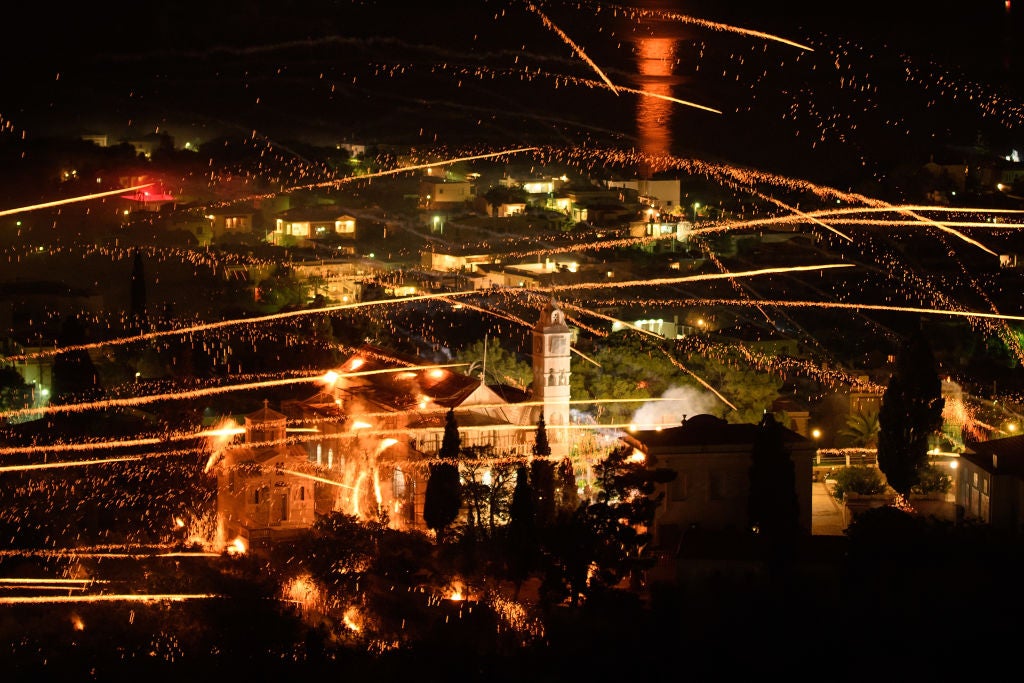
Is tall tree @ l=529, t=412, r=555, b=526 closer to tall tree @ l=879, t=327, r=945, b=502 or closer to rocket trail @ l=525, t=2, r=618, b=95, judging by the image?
tall tree @ l=879, t=327, r=945, b=502

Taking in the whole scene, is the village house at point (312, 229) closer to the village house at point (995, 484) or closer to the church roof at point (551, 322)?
the church roof at point (551, 322)

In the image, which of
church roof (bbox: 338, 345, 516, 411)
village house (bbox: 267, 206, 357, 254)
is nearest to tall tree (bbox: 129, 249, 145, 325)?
church roof (bbox: 338, 345, 516, 411)

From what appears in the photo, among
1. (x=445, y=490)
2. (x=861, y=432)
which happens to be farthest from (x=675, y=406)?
(x=445, y=490)

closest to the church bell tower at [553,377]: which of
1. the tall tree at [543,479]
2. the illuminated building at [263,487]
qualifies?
the tall tree at [543,479]

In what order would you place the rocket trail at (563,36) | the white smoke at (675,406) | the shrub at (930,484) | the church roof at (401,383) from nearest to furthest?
1. the shrub at (930,484)
2. the church roof at (401,383)
3. the white smoke at (675,406)
4. the rocket trail at (563,36)

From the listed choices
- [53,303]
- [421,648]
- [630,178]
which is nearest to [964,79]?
[630,178]
